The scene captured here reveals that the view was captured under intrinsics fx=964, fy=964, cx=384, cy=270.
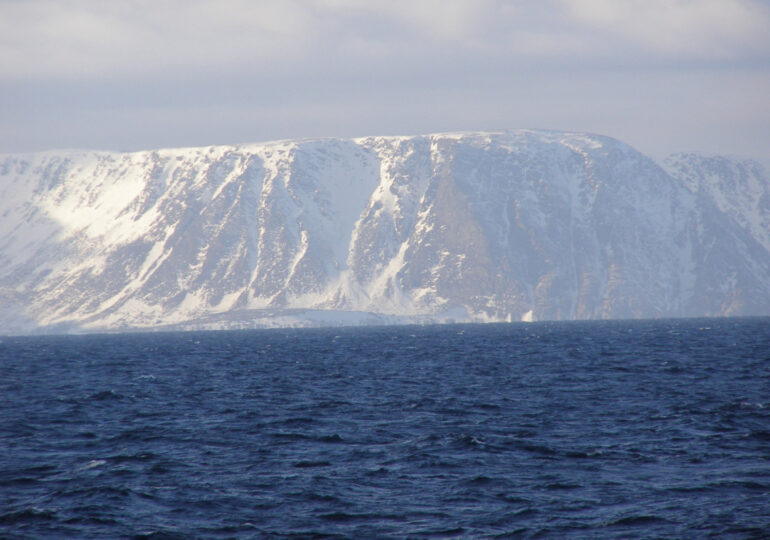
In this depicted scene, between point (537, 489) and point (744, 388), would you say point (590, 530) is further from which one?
point (744, 388)

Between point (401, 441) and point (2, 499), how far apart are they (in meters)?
18.6

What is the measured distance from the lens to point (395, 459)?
41.5 m

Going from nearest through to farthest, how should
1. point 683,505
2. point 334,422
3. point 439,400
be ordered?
point 683,505, point 334,422, point 439,400

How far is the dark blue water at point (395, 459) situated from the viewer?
31156 mm

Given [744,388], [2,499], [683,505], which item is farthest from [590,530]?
[744,388]

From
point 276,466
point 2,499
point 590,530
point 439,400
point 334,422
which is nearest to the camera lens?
point 590,530

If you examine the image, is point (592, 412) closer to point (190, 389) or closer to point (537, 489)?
point (537, 489)

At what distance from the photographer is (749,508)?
1241 inches

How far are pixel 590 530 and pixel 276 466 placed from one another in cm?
1535

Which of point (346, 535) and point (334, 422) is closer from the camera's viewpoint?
point (346, 535)

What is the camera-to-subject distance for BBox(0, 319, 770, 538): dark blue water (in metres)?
31.2

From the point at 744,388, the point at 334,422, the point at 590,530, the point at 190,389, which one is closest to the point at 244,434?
the point at 334,422

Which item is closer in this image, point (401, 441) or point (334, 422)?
point (401, 441)

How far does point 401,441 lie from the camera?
46.2m
